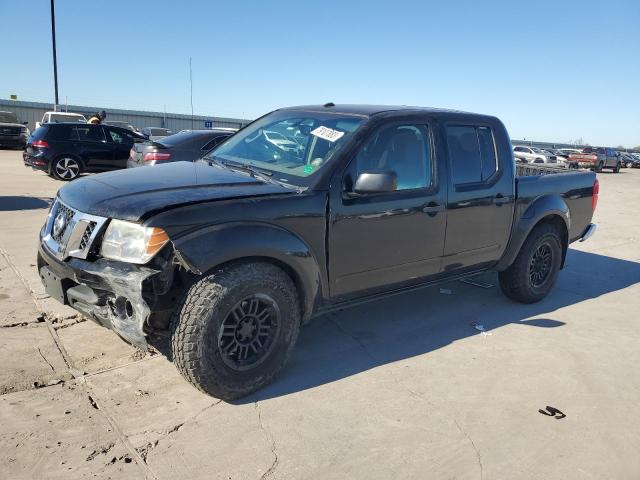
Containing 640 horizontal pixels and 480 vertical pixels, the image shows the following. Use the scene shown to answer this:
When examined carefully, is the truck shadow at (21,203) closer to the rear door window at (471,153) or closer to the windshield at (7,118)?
the rear door window at (471,153)

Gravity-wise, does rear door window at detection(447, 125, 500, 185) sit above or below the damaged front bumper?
above

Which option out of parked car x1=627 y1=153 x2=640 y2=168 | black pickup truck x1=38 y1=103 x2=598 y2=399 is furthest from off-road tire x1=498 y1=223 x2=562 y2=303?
parked car x1=627 y1=153 x2=640 y2=168

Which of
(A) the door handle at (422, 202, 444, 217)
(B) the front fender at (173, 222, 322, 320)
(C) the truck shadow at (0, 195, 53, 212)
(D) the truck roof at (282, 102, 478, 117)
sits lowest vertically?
(C) the truck shadow at (0, 195, 53, 212)

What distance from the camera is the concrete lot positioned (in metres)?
2.65

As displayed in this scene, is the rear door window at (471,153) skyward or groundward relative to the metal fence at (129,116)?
groundward

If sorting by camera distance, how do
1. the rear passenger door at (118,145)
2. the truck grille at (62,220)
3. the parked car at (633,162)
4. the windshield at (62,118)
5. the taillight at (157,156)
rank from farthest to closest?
the parked car at (633,162)
the windshield at (62,118)
the rear passenger door at (118,145)
the taillight at (157,156)
the truck grille at (62,220)

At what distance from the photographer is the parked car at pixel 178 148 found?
916 cm

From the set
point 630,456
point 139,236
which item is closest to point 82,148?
point 139,236

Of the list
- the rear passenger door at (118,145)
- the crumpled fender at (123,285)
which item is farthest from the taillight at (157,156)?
the crumpled fender at (123,285)

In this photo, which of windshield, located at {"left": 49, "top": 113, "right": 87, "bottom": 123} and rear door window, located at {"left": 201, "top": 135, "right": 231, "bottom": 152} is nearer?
rear door window, located at {"left": 201, "top": 135, "right": 231, "bottom": 152}

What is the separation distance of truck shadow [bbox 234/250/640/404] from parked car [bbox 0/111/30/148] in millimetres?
22330

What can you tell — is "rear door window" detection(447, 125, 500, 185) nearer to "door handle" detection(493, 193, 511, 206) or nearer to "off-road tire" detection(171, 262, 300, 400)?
"door handle" detection(493, 193, 511, 206)

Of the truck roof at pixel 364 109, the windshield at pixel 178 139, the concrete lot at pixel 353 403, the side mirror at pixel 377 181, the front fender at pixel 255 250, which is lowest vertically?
the concrete lot at pixel 353 403

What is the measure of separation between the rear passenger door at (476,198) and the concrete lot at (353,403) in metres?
0.71
